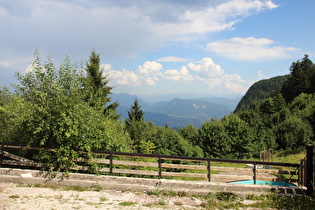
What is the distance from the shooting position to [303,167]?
7699 mm

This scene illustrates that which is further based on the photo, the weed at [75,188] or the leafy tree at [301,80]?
the leafy tree at [301,80]

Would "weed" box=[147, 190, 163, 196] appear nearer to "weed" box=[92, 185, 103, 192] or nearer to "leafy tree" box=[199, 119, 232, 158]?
"weed" box=[92, 185, 103, 192]

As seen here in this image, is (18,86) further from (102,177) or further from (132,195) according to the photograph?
(132,195)

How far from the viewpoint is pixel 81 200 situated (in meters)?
6.51

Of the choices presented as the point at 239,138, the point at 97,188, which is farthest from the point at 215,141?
the point at 97,188

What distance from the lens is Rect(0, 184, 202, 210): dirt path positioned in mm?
6109

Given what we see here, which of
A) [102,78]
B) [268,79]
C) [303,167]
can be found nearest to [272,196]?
[303,167]

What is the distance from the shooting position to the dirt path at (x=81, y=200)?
611 centimetres

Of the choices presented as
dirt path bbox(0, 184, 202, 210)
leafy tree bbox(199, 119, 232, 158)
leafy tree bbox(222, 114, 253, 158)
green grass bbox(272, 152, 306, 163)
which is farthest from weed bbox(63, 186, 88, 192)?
green grass bbox(272, 152, 306, 163)

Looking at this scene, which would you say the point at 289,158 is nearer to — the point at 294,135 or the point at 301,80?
the point at 294,135

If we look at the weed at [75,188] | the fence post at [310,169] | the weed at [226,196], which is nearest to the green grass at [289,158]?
the fence post at [310,169]

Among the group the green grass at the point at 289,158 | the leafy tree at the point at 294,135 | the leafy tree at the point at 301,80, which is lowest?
the green grass at the point at 289,158

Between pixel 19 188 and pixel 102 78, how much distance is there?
18813 millimetres

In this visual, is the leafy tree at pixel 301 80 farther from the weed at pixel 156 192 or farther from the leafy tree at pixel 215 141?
the weed at pixel 156 192
